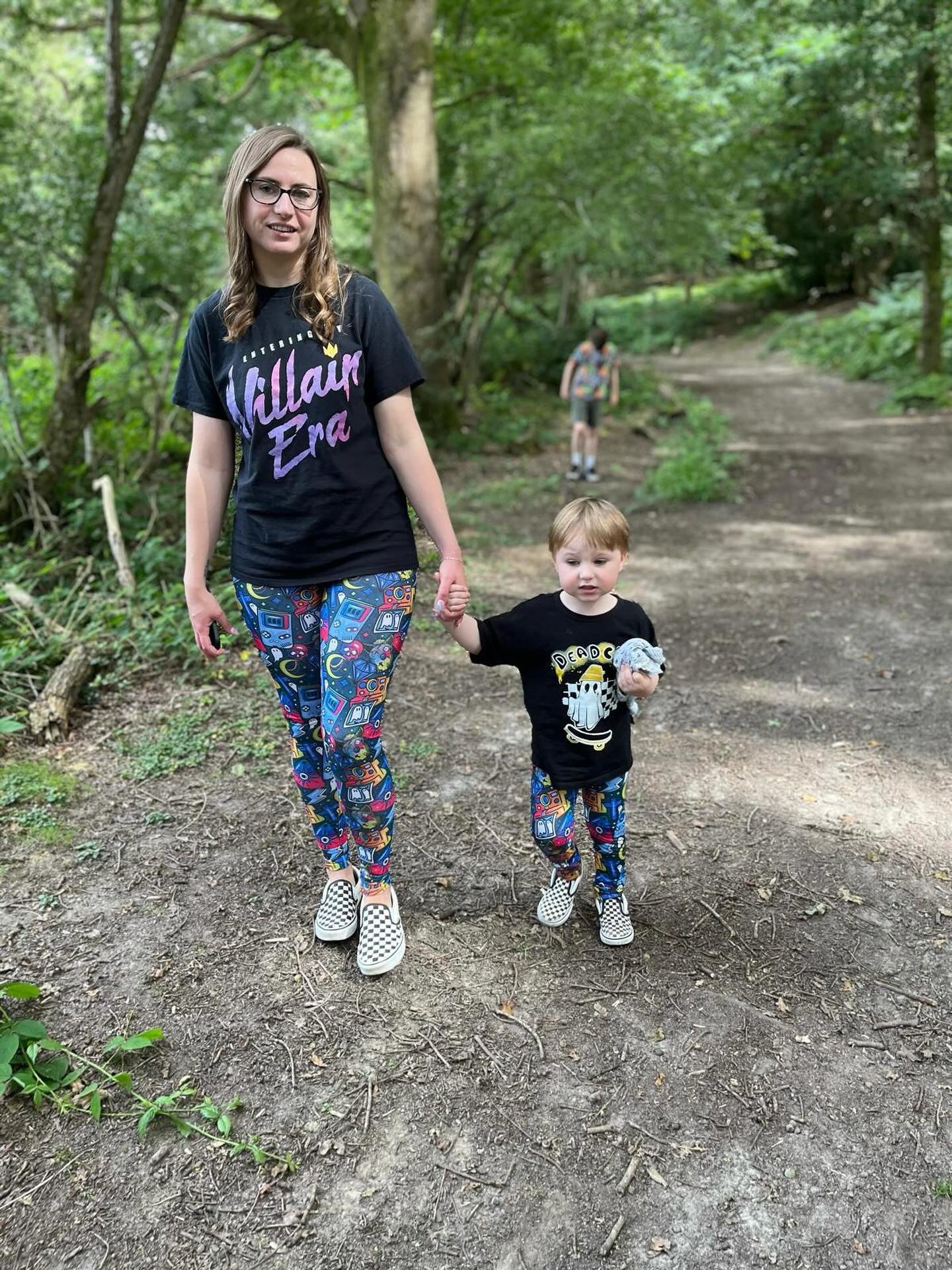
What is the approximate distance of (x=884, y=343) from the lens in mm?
16281

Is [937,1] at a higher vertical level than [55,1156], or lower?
higher

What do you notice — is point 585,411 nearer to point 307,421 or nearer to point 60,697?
point 60,697

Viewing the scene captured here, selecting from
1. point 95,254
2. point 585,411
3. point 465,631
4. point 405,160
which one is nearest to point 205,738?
point 465,631

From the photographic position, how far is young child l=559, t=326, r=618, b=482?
921cm

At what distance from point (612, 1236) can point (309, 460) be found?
183 cm

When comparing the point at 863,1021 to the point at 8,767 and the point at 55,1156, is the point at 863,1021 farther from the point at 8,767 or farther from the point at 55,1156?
the point at 8,767

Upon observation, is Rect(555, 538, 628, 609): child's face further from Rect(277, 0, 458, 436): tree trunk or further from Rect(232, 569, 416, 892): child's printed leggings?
Rect(277, 0, 458, 436): tree trunk

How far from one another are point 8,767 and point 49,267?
6.40 meters

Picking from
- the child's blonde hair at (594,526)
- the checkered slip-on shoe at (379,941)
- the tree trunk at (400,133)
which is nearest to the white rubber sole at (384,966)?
the checkered slip-on shoe at (379,941)

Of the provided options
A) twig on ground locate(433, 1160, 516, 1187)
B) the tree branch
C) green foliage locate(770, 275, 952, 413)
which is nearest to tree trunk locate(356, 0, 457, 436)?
the tree branch

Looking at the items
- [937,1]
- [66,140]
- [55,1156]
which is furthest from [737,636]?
[937,1]

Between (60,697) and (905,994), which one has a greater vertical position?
(60,697)

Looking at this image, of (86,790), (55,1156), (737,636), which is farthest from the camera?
(737,636)

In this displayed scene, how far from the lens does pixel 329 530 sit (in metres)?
2.36
